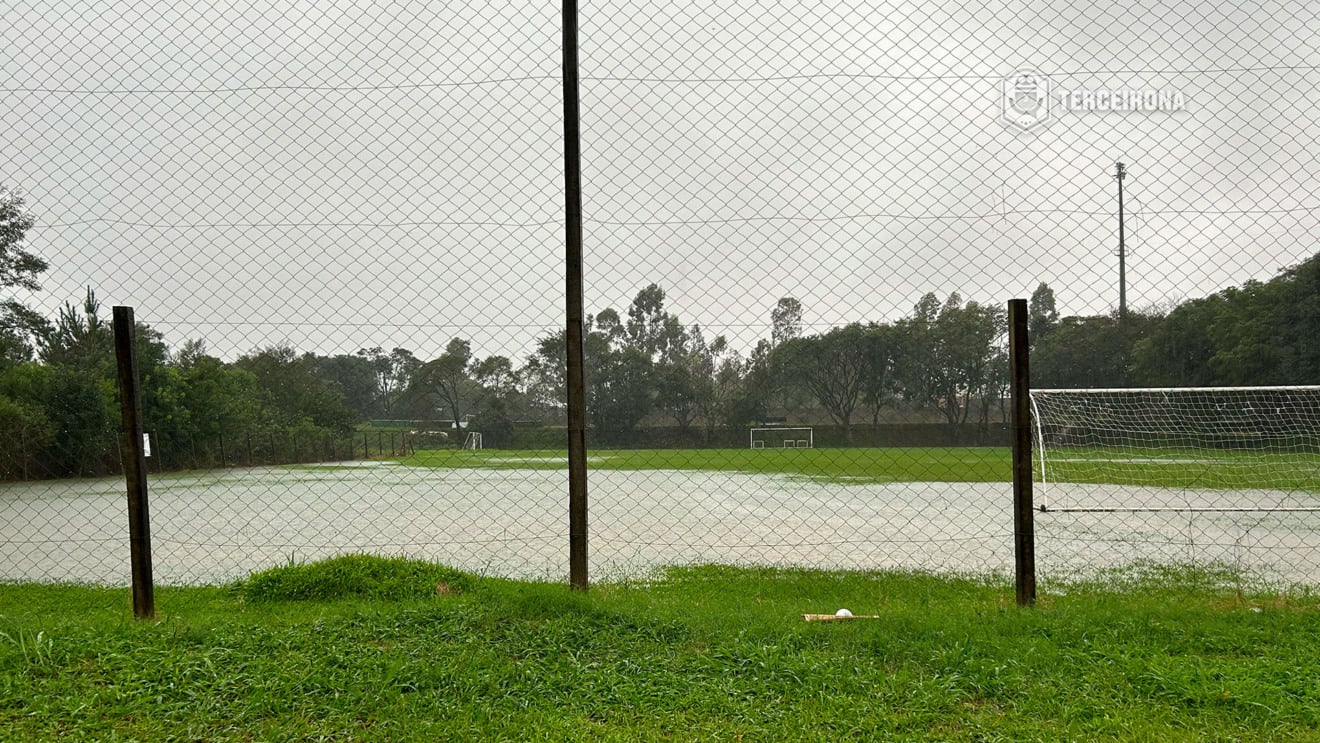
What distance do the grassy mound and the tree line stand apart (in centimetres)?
104

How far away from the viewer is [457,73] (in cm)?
359

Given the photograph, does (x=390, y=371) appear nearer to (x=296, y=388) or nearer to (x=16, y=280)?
(x=296, y=388)

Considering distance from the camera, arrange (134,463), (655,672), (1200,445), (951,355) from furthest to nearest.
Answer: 1. (1200,445)
2. (951,355)
3. (134,463)
4. (655,672)

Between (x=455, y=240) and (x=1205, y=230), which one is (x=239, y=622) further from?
(x=1205, y=230)

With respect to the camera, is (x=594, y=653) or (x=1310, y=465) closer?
(x=594, y=653)

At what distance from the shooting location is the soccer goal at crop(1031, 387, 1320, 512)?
930 cm

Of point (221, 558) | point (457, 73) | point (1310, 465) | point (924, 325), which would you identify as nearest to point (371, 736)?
point (457, 73)

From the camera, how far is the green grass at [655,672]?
1842 millimetres

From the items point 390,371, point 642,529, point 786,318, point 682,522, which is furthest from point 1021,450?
point 682,522

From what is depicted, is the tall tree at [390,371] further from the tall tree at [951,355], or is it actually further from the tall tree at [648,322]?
the tall tree at [951,355]

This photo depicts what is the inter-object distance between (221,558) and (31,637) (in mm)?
4855

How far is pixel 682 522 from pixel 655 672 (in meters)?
7.65

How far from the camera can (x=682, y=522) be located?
32.0 feet

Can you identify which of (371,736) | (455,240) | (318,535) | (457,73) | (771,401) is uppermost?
(457,73)
